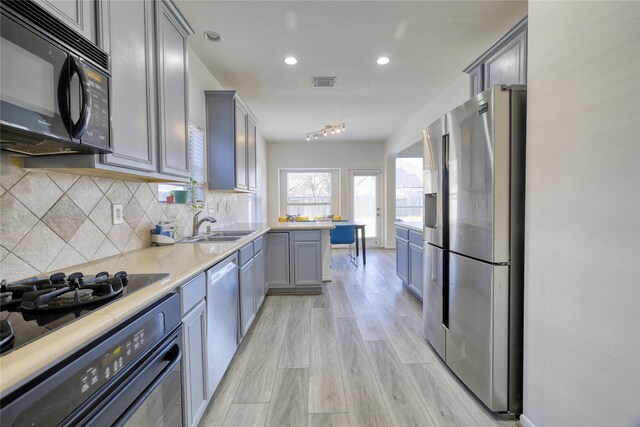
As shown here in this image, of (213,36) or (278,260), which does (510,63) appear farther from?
(278,260)

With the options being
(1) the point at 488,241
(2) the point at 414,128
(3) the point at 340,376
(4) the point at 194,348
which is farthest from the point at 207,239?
(2) the point at 414,128

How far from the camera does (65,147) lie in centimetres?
99

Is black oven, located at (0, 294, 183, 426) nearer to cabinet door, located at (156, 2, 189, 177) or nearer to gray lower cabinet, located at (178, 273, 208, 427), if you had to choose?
gray lower cabinet, located at (178, 273, 208, 427)

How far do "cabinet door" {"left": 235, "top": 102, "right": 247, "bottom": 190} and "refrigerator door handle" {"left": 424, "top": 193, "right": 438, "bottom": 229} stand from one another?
6.45ft

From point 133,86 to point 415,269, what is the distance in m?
3.01

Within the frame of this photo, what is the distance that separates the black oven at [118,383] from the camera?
0.57 metres

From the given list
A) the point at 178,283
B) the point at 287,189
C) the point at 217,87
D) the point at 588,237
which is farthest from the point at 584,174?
the point at 287,189

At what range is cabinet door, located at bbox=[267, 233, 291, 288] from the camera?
3.42 metres

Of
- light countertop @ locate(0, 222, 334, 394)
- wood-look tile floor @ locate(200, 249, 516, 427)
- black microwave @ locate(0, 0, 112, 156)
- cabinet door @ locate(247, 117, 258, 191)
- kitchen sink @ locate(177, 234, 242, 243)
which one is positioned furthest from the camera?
cabinet door @ locate(247, 117, 258, 191)

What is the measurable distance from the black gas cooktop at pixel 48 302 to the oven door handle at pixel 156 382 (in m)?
0.30

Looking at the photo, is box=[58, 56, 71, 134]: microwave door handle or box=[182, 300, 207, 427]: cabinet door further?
box=[182, 300, 207, 427]: cabinet door

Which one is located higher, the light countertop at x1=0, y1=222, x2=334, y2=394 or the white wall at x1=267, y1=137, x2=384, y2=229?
the white wall at x1=267, y1=137, x2=384, y2=229

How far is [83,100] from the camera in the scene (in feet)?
3.04

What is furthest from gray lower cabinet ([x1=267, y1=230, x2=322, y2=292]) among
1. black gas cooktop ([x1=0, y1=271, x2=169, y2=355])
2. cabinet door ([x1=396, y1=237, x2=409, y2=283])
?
black gas cooktop ([x1=0, y1=271, x2=169, y2=355])
